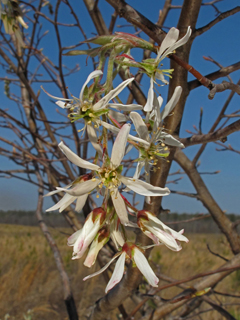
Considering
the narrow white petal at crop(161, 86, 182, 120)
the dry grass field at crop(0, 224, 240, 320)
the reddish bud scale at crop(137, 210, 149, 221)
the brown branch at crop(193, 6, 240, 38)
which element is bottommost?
the dry grass field at crop(0, 224, 240, 320)

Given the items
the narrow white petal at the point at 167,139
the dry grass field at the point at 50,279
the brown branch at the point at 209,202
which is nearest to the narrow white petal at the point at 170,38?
the narrow white petal at the point at 167,139

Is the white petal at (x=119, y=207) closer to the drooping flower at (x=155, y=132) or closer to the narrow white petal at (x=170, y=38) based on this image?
the drooping flower at (x=155, y=132)

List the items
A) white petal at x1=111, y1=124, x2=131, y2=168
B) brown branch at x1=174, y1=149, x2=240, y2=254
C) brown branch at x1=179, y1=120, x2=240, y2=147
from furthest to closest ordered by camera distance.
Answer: brown branch at x1=174, y1=149, x2=240, y2=254 < brown branch at x1=179, y1=120, x2=240, y2=147 < white petal at x1=111, y1=124, x2=131, y2=168

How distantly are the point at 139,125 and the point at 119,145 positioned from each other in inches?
1.7

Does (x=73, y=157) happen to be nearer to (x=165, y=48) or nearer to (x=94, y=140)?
(x=94, y=140)

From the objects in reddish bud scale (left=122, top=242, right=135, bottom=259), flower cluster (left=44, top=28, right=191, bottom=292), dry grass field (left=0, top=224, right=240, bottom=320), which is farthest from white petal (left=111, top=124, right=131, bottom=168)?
dry grass field (left=0, top=224, right=240, bottom=320)

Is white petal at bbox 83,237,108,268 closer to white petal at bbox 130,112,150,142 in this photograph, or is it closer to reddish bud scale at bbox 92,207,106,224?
reddish bud scale at bbox 92,207,106,224

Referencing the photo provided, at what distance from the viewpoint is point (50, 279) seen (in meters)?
3.52

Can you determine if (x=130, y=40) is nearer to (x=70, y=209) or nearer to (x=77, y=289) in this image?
(x=70, y=209)

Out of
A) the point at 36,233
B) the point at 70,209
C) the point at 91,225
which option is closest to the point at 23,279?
the point at 36,233

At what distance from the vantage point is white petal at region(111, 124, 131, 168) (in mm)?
299

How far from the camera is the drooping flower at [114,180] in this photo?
31 cm

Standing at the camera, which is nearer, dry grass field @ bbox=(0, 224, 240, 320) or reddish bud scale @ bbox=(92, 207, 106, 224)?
reddish bud scale @ bbox=(92, 207, 106, 224)

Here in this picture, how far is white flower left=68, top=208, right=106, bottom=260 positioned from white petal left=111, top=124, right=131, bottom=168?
0.06 m
